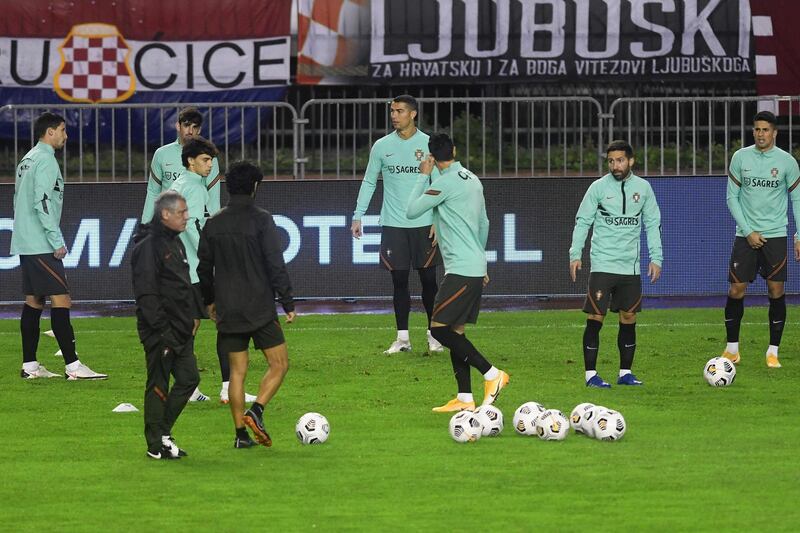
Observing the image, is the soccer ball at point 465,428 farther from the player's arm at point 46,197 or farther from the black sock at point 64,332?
the player's arm at point 46,197

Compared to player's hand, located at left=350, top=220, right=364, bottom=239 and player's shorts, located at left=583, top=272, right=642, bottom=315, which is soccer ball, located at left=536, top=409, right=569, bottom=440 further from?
player's hand, located at left=350, top=220, right=364, bottom=239

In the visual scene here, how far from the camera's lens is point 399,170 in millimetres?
14633

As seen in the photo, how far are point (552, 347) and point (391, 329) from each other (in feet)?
7.53

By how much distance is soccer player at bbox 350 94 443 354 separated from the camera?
47.9ft

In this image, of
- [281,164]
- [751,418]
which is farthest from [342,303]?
[751,418]

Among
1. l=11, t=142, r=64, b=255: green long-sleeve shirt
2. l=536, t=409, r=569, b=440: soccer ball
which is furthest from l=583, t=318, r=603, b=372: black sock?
l=11, t=142, r=64, b=255: green long-sleeve shirt

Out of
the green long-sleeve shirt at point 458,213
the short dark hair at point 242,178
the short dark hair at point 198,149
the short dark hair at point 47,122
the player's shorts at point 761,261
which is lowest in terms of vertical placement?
the player's shorts at point 761,261

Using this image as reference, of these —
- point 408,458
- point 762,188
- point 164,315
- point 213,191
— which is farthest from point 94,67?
point 408,458

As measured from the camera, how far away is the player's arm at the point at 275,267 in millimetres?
9688

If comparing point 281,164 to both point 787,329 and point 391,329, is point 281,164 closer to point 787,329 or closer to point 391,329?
point 391,329

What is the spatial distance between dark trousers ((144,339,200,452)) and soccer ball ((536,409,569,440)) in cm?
222

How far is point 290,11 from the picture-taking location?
2217 cm

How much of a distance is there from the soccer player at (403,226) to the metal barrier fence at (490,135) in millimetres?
4826

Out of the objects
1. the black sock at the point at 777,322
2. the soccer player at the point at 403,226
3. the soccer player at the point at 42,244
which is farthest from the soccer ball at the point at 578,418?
the soccer player at the point at 42,244
